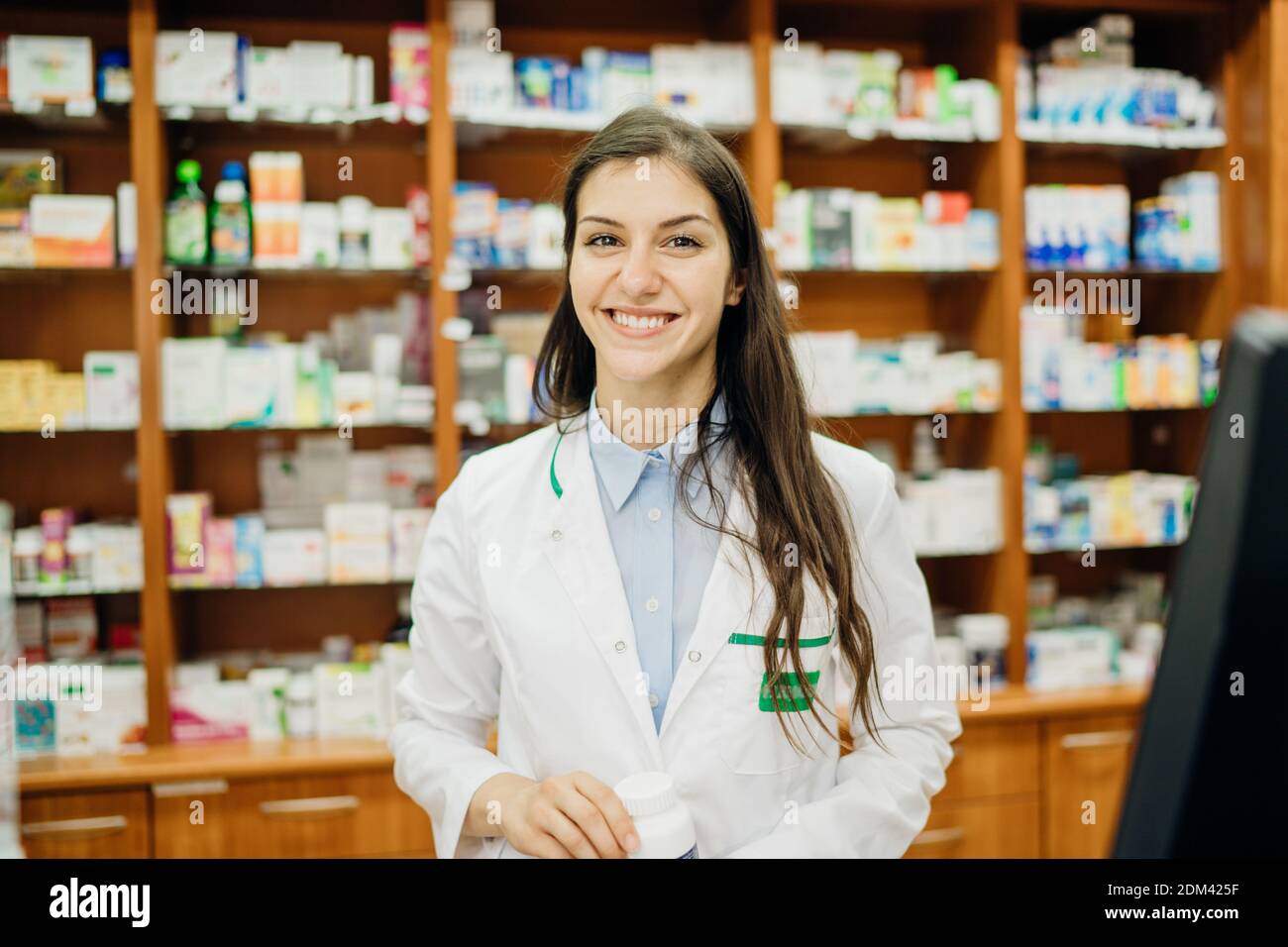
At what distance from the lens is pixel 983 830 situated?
319 cm

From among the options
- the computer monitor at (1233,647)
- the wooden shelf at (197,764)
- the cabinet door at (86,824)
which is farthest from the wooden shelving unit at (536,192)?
the computer monitor at (1233,647)

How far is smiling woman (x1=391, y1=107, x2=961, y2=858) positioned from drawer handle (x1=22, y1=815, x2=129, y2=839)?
70.7 inches

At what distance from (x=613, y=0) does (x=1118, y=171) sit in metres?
2.17

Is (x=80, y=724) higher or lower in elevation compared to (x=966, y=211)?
lower

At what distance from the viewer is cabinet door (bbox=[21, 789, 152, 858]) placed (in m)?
2.76

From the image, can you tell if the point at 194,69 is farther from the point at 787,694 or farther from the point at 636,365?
the point at 787,694

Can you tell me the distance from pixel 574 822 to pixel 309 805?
2045mm

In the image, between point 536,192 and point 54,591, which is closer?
point 54,591

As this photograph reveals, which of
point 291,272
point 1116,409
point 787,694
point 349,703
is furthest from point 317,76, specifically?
point 1116,409

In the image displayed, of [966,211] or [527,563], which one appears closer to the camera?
[527,563]
